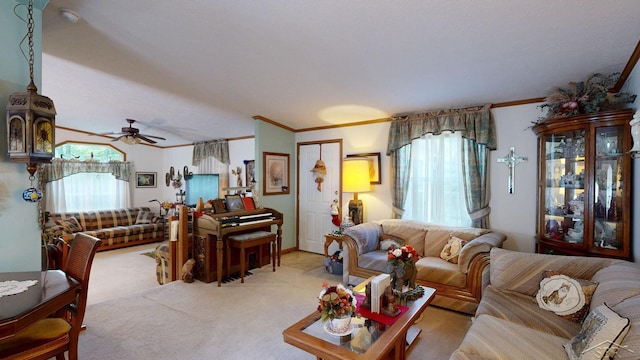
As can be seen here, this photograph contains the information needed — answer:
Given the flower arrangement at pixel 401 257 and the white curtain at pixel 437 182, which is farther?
the white curtain at pixel 437 182

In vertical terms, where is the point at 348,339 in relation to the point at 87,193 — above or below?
below

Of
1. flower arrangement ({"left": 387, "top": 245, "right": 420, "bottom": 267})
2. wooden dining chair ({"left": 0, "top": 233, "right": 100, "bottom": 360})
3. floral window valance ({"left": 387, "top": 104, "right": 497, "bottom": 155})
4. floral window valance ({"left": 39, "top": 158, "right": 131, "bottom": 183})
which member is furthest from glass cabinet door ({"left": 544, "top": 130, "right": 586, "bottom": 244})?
floral window valance ({"left": 39, "top": 158, "right": 131, "bottom": 183})

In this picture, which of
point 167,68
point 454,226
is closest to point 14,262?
point 167,68

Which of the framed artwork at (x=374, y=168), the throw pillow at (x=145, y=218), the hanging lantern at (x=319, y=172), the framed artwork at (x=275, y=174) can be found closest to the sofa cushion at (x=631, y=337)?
the framed artwork at (x=374, y=168)

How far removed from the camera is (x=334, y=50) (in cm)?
255

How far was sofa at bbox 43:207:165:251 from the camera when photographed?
19.0 ft

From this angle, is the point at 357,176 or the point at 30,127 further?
the point at 357,176

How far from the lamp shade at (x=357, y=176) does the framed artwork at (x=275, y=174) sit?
1397 mm

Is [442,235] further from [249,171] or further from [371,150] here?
[249,171]

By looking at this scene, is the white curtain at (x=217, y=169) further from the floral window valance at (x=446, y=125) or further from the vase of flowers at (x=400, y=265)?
the vase of flowers at (x=400, y=265)

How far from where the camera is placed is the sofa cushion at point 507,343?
1.55 metres

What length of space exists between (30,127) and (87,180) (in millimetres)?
5960

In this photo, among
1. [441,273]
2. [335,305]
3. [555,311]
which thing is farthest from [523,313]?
[335,305]

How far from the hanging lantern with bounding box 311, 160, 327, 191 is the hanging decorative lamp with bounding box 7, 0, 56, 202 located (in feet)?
11.6
